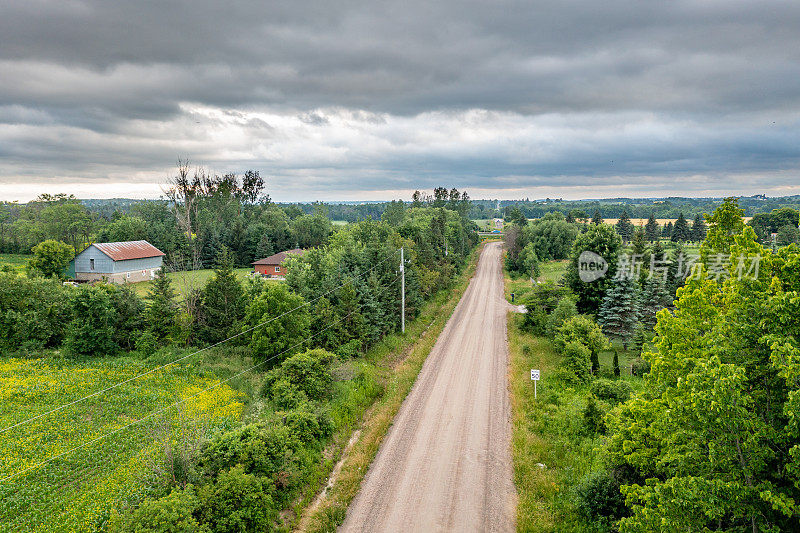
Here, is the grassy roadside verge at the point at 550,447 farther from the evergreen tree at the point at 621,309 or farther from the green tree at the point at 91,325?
the green tree at the point at 91,325

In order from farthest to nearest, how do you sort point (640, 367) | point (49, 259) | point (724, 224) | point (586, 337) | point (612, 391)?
point (49, 259)
point (640, 367)
point (586, 337)
point (612, 391)
point (724, 224)

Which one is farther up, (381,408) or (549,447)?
(549,447)

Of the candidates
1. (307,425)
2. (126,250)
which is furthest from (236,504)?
(126,250)

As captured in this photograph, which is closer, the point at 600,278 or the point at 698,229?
the point at 600,278

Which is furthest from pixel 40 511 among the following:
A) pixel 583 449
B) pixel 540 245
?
pixel 540 245

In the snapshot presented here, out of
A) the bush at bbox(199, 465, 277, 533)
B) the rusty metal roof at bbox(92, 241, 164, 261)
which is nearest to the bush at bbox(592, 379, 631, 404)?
the bush at bbox(199, 465, 277, 533)

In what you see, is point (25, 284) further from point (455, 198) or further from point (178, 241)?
point (455, 198)

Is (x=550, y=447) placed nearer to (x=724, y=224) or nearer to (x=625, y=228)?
(x=724, y=224)
